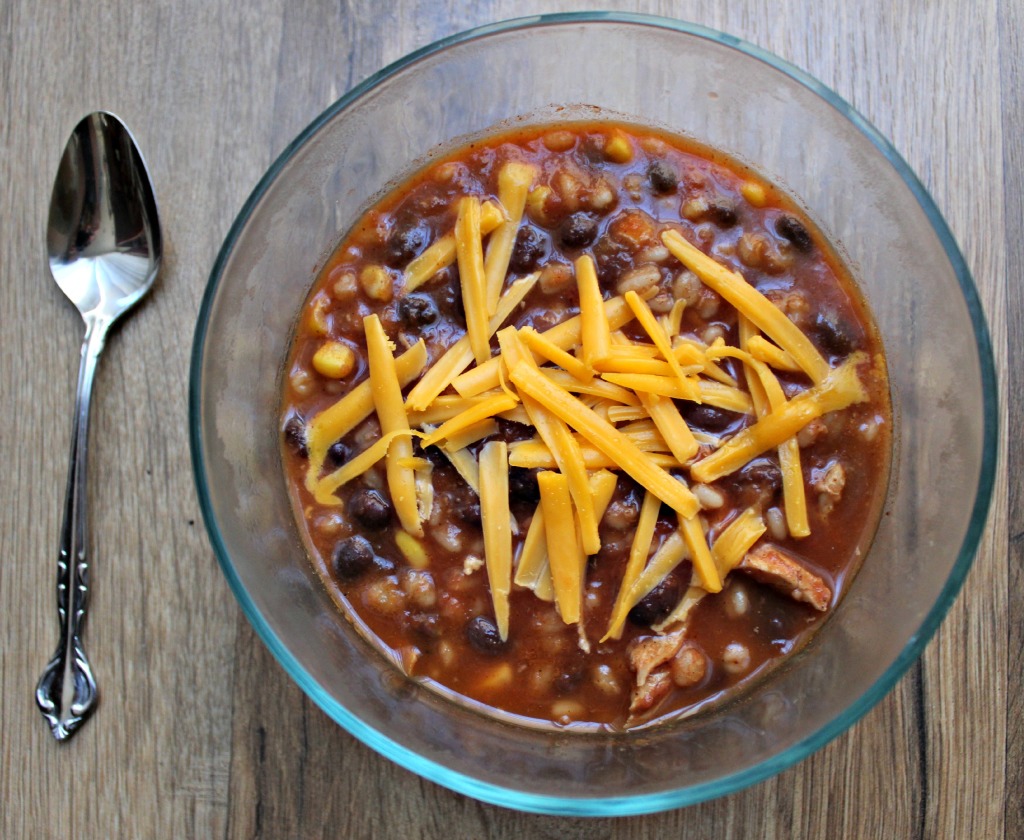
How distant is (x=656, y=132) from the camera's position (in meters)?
3.01

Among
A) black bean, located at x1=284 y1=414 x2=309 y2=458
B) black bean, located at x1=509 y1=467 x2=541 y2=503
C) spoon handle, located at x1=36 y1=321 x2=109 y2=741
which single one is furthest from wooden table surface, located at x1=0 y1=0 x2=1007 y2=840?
black bean, located at x1=509 y1=467 x2=541 y2=503

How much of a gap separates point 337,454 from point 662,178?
133 cm

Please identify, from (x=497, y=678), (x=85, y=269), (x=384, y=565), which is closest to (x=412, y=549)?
(x=384, y=565)

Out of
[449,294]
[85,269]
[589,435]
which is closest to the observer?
[589,435]

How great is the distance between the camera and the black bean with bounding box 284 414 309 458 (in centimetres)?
286

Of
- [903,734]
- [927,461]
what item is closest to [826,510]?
[927,461]

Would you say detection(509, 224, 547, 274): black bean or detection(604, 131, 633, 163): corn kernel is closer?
detection(509, 224, 547, 274): black bean

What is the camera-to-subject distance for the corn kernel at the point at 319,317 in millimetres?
2916

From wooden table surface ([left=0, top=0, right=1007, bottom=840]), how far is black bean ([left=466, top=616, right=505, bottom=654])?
0.57 metres

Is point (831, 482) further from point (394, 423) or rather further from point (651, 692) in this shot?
point (394, 423)

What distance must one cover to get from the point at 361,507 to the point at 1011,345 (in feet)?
7.33

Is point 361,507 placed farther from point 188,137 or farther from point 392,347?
point 188,137

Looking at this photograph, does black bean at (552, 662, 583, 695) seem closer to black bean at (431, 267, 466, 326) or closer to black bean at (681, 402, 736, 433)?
black bean at (681, 402, 736, 433)

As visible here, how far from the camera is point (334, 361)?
2822mm
